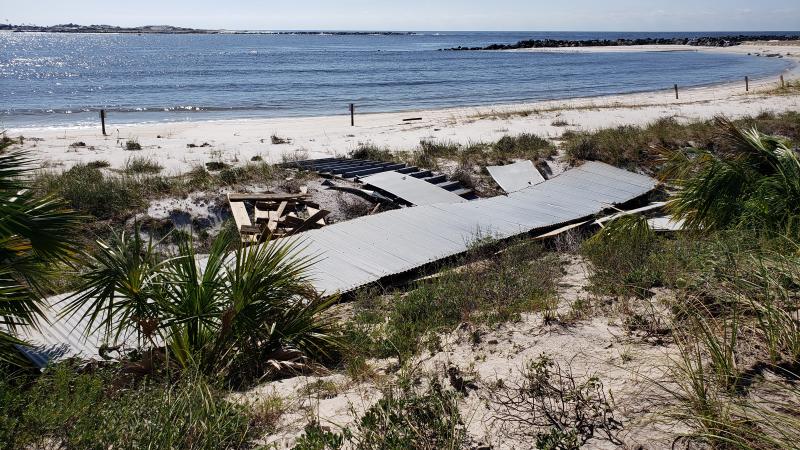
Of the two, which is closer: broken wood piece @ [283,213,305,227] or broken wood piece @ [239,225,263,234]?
broken wood piece @ [239,225,263,234]

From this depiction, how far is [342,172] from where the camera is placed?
46.5ft

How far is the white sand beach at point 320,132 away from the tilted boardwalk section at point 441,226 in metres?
6.79

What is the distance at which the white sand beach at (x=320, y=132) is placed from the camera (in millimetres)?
17728

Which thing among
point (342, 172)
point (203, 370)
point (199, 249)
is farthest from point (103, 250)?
point (342, 172)

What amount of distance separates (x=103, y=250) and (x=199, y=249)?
5.68 metres

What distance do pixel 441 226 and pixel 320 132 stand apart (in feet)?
50.7

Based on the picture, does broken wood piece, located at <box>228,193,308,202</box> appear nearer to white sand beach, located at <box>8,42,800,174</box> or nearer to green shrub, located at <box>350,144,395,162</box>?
white sand beach, located at <box>8,42,800,174</box>

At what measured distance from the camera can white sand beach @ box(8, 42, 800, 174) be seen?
17728mm

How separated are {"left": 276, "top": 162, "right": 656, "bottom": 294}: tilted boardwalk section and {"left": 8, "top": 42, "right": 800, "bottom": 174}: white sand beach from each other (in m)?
6.79

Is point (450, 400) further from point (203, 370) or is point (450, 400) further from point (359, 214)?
point (359, 214)

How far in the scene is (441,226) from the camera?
1019 cm

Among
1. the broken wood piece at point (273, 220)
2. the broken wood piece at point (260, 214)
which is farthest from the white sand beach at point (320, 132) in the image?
the broken wood piece at point (273, 220)

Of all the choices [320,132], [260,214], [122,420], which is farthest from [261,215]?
[320,132]

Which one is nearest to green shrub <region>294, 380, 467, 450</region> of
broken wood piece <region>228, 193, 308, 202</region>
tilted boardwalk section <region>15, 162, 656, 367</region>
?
tilted boardwalk section <region>15, 162, 656, 367</region>
